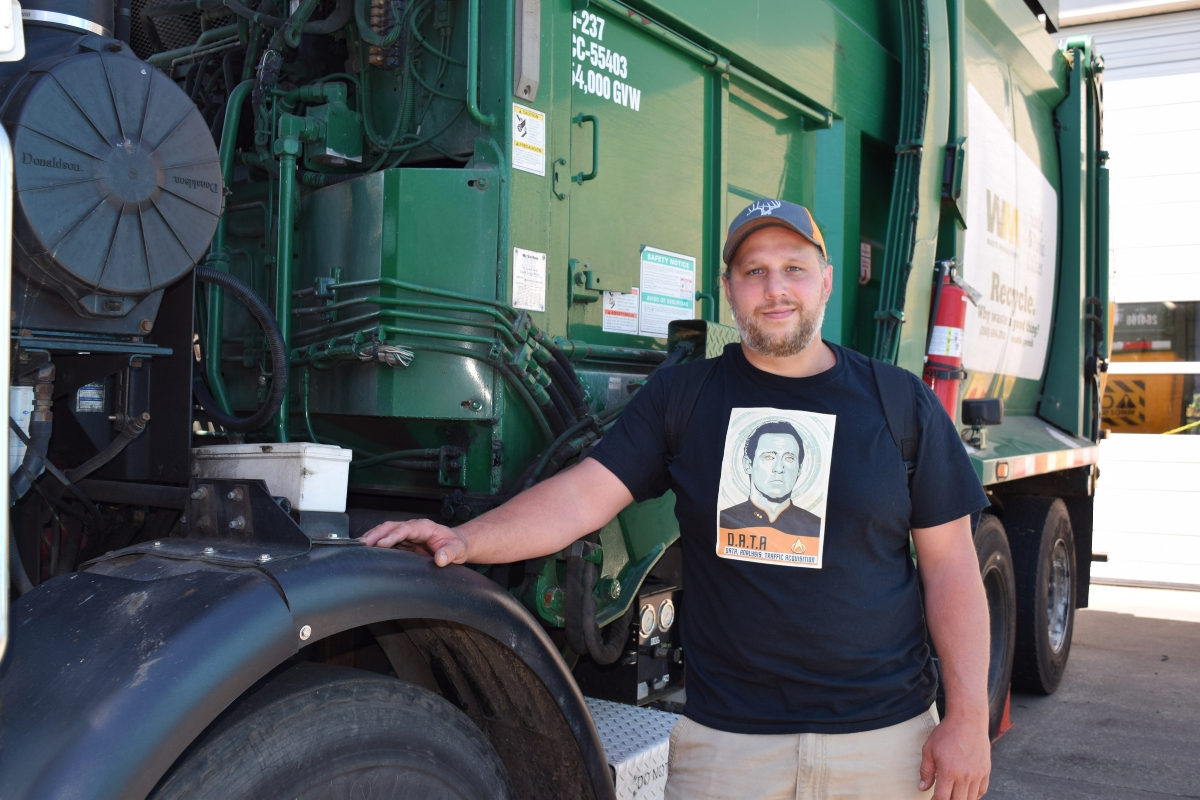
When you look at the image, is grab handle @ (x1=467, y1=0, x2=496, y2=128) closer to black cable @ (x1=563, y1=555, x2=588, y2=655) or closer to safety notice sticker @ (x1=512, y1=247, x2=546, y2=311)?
safety notice sticker @ (x1=512, y1=247, x2=546, y2=311)

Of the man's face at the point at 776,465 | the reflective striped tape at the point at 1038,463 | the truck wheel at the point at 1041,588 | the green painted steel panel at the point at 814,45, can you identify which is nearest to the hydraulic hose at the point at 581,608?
the man's face at the point at 776,465

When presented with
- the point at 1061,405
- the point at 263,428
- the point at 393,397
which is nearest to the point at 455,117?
the point at 393,397

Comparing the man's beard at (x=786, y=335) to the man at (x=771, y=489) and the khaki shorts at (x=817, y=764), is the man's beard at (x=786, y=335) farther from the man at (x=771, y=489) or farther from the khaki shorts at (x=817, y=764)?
the khaki shorts at (x=817, y=764)

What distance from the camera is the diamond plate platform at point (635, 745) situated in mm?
2291

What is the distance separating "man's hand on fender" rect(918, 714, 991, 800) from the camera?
189 centimetres

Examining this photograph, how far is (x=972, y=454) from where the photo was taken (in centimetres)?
427

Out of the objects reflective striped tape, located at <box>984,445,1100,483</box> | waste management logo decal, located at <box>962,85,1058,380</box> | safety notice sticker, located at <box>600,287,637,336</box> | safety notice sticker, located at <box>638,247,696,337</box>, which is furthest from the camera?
waste management logo decal, located at <box>962,85,1058,380</box>

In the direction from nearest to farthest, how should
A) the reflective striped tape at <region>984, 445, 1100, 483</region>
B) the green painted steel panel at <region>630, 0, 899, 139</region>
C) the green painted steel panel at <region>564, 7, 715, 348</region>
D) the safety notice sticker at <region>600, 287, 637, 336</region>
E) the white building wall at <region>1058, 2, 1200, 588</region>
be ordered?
1. the green painted steel panel at <region>564, 7, 715, 348</region>
2. the safety notice sticker at <region>600, 287, 637, 336</region>
3. the green painted steel panel at <region>630, 0, 899, 139</region>
4. the reflective striped tape at <region>984, 445, 1100, 483</region>
5. the white building wall at <region>1058, 2, 1200, 588</region>

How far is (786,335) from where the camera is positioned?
2041 mm

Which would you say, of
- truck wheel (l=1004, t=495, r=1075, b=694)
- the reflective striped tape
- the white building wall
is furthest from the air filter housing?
the white building wall

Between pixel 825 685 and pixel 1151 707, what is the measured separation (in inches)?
173

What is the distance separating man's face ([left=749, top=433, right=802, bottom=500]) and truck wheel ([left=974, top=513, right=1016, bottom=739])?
292 centimetres

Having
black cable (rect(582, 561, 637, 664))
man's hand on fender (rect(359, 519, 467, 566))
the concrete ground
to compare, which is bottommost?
the concrete ground

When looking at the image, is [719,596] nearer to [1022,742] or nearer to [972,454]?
[972,454]
